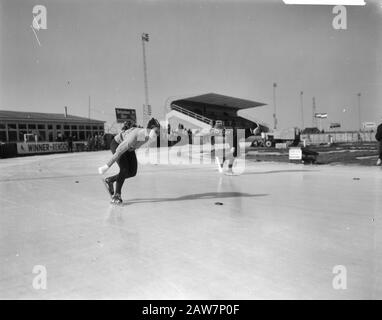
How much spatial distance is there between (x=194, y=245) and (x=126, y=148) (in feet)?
8.59

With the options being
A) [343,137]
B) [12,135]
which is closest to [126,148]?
[12,135]

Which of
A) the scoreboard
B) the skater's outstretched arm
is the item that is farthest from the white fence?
the skater's outstretched arm

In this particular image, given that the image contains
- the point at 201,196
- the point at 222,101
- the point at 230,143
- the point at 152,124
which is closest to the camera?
the point at 152,124

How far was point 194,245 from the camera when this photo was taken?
11.6 feet

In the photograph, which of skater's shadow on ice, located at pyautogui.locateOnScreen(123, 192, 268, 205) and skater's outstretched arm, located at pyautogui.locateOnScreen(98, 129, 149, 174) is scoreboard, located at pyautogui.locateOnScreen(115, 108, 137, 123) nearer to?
skater's shadow on ice, located at pyautogui.locateOnScreen(123, 192, 268, 205)

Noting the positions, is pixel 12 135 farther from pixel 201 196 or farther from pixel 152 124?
pixel 152 124

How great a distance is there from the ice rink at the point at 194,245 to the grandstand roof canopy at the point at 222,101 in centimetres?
4129

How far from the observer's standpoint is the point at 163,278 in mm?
2711

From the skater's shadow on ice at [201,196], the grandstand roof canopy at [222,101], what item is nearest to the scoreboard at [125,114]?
the grandstand roof canopy at [222,101]

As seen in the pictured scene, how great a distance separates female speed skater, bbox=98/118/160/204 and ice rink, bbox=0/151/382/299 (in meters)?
0.38

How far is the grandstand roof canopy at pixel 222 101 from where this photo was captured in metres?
47.8

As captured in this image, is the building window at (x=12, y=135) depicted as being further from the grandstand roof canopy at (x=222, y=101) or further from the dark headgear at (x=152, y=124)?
the dark headgear at (x=152, y=124)
